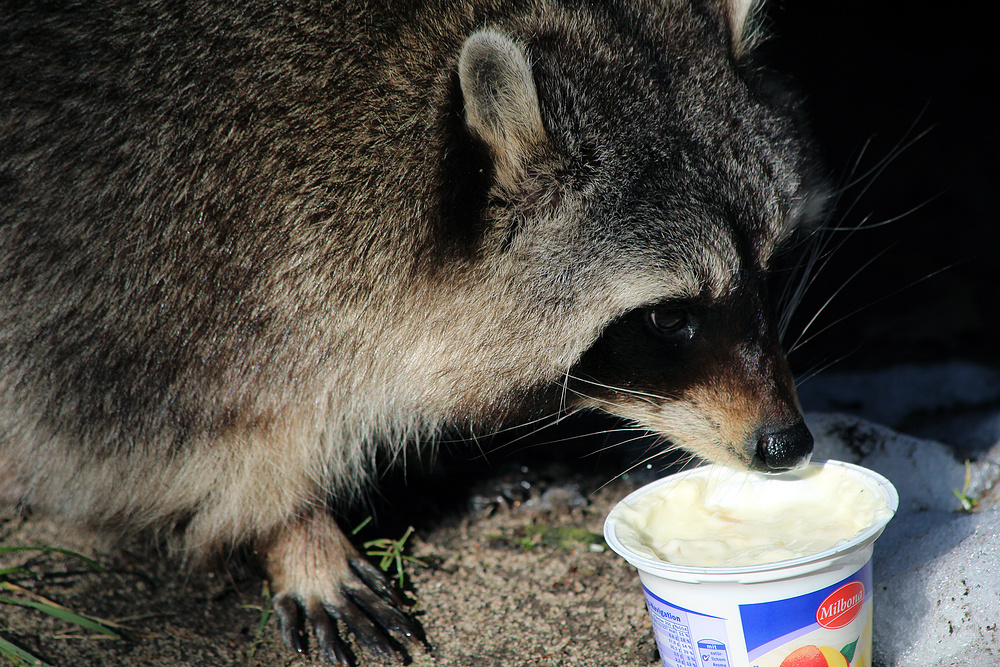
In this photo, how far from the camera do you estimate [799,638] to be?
179cm

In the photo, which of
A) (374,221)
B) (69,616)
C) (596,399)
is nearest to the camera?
(374,221)

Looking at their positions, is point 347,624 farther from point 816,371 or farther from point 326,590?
point 816,371

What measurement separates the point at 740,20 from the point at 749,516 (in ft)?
4.33

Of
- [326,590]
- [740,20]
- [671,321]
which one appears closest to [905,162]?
[740,20]

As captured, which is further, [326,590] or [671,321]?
[326,590]

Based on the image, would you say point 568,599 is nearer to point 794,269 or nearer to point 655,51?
point 794,269

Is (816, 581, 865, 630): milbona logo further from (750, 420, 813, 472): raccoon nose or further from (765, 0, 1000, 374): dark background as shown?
(765, 0, 1000, 374): dark background

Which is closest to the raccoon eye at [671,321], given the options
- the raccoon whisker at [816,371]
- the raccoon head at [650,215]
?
the raccoon head at [650,215]

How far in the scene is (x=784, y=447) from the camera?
6.69 feet

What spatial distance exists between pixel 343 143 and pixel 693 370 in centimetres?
102

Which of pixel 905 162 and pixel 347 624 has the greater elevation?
pixel 905 162

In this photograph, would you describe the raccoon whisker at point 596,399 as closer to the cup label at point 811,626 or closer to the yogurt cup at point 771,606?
the yogurt cup at point 771,606

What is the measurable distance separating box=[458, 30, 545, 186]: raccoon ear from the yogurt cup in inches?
35.4

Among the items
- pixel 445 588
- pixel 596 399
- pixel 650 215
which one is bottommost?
pixel 445 588
